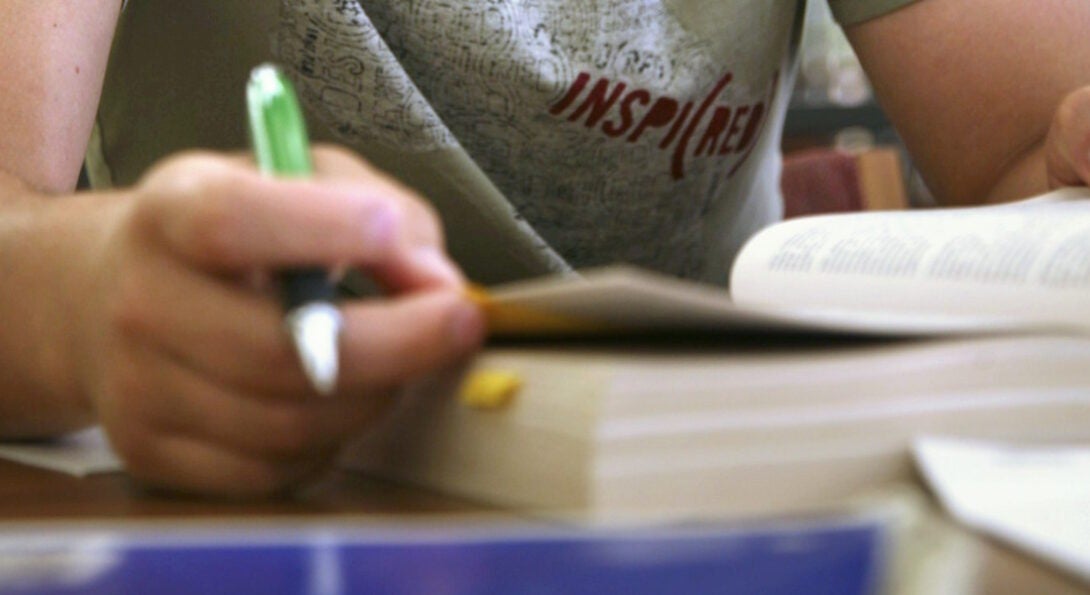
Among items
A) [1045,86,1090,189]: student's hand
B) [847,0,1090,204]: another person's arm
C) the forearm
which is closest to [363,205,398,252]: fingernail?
the forearm

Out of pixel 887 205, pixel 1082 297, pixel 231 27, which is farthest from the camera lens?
pixel 887 205

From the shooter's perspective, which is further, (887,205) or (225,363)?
(887,205)

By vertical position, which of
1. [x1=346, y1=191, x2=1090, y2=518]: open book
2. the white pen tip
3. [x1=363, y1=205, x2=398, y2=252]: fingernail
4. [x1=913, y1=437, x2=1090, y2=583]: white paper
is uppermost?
[x1=363, y1=205, x2=398, y2=252]: fingernail

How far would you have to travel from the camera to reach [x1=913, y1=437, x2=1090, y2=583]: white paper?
237 mm

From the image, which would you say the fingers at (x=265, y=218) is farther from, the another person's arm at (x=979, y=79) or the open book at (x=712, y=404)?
the another person's arm at (x=979, y=79)

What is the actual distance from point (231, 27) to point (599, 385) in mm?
584

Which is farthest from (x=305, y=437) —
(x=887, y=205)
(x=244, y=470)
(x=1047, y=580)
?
(x=887, y=205)

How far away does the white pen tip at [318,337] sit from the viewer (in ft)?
0.88

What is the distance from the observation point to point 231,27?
76 cm

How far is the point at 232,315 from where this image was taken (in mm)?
282

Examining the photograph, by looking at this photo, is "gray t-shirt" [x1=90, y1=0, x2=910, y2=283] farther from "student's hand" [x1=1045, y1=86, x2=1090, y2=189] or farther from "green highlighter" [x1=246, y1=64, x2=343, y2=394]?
"green highlighter" [x1=246, y1=64, x2=343, y2=394]

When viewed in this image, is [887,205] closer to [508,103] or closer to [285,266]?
[508,103]

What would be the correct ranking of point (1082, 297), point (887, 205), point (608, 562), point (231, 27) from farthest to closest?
point (887, 205) → point (231, 27) → point (1082, 297) → point (608, 562)

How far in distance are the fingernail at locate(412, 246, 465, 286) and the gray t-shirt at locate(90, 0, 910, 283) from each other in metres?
0.46
